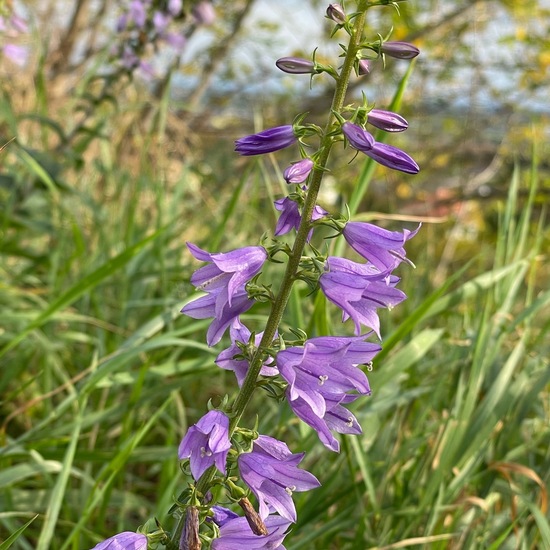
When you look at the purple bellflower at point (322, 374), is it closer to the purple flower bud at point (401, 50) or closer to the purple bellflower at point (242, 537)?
the purple bellflower at point (242, 537)

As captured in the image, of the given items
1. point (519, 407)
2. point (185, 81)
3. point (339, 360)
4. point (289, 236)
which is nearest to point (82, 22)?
point (185, 81)

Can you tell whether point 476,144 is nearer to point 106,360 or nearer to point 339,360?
point 106,360

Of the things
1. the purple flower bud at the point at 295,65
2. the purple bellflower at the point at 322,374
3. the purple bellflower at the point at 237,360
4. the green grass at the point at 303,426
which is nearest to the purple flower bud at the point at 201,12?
the green grass at the point at 303,426

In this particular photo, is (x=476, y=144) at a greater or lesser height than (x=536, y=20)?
lesser

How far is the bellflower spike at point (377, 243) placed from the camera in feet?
4.07

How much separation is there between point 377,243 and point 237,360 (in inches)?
11.6

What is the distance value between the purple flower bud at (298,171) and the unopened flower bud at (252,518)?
0.48 m

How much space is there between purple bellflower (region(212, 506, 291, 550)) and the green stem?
0.06m

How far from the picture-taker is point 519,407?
7.66ft

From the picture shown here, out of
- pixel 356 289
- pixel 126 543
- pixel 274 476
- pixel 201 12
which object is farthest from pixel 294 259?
pixel 201 12

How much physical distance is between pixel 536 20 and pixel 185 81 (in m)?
3.42

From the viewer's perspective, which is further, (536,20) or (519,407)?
(536,20)

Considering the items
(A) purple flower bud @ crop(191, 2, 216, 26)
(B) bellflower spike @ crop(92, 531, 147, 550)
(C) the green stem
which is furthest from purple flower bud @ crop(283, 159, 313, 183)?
(A) purple flower bud @ crop(191, 2, 216, 26)

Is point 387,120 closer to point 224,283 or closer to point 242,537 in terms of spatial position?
point 224,283
